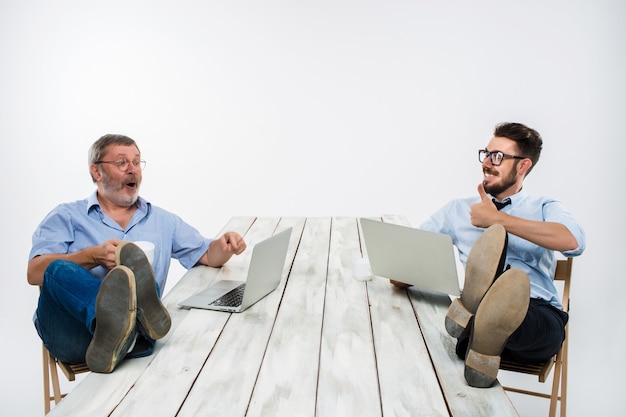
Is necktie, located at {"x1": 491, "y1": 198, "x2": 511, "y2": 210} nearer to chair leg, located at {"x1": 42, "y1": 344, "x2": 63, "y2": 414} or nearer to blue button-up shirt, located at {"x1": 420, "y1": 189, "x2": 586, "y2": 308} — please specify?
blue button-up shirt, located at {"x1": 420, "y1": 189, "x2": 586, "y2": 308}

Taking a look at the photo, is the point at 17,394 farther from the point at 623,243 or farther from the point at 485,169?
the point at 623,243

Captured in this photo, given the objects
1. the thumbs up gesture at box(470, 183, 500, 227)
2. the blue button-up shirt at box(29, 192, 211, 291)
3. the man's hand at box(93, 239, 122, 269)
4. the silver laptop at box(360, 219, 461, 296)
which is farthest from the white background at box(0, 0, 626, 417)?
the silver laptop at box(360, 219, 461, 296)

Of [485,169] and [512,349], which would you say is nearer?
[512,349]

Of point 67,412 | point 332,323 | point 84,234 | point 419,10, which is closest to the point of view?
point 67,412

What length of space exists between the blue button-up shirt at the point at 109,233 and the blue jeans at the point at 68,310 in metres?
0.36

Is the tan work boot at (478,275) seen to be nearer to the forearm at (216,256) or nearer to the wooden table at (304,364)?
the wooden table at (304,364)

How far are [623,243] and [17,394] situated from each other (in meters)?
4.00

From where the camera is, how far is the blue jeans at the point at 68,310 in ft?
5.51

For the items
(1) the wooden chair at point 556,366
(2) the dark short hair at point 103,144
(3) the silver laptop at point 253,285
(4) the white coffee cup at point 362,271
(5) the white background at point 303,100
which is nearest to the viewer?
(3) the silver laptop at point 253,285

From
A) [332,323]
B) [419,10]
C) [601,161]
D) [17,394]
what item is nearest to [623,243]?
[601,161]

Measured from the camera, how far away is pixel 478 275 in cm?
156

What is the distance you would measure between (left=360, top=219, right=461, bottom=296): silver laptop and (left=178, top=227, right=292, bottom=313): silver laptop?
31 centimetres

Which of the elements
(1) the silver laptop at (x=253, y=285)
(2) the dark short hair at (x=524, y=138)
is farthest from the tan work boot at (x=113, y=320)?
(2) the dark short hair at (x=524, y=138)

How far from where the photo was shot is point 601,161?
445 cm
